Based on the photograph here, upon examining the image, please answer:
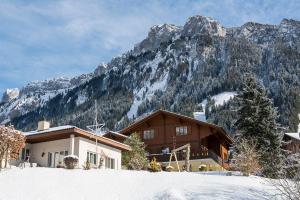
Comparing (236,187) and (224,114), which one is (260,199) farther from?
(224,114)

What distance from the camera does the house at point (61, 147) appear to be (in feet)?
150

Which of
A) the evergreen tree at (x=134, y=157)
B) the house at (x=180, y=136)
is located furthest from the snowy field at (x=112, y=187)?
the house at (x=180, y=136)

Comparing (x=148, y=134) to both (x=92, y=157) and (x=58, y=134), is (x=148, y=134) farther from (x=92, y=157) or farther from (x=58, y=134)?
(x=58, y=134)

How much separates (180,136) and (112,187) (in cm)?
3983

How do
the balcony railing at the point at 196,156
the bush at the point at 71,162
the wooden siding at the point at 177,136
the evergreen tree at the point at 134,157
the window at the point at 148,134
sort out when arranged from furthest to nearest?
the window at the point at 148,134 → the wooden siding at the point at 177,136 → the balcony railing at the point at 196,156 → the evergreen tree at the point at 134,157 → the bush at the point at 71,162

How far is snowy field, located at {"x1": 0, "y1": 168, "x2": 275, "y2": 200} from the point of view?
26203 millimetres

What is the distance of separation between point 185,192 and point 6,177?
13.0m

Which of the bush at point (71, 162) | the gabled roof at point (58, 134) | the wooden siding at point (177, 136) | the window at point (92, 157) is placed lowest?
the bush at point (71, 162)

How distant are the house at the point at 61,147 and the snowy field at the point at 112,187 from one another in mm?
10158

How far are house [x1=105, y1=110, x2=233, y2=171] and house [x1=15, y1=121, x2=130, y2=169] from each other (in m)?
17.6

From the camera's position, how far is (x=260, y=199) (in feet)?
82.6

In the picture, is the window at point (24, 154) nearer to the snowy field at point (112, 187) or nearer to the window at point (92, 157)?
the window at point (92, 157)

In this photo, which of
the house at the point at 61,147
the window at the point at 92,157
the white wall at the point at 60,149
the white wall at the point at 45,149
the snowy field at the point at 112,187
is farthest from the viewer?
the window at the point at 92,157

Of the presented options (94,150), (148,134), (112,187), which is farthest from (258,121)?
(112,187)
